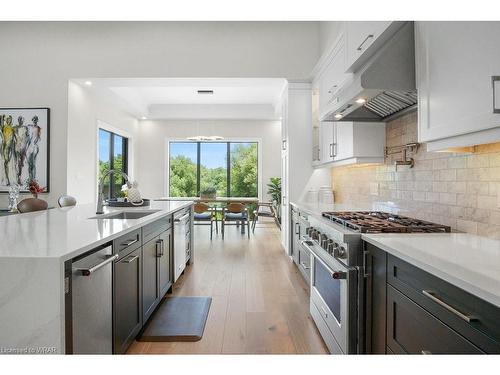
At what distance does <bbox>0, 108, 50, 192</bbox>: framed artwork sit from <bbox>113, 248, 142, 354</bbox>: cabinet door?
3.61 m

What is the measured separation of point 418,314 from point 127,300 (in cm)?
151

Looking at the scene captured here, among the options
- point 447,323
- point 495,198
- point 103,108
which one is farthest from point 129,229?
point 103,108

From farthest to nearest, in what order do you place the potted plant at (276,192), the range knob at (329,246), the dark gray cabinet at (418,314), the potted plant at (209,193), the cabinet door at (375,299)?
the potted plant at (276,192)
the potted plant at (209,193)
the range knob at (329,246)
the cabinet door at (375,299)
the dark gray cabinet at (418,314)

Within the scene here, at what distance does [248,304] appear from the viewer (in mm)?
2846

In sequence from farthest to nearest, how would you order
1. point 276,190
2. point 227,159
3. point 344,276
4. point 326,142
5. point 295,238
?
point 227,159
point 276,190
point 295,238
point 326,142
point 344,276

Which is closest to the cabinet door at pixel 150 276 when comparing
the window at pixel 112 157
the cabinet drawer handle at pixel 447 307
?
the cabinet drawer handle at pixel 447 307

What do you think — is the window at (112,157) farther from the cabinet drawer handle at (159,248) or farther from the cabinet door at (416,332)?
the cabinet door at (416,332)

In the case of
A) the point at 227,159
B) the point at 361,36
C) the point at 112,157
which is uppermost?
the point at 361,36

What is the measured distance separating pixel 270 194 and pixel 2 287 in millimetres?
7253

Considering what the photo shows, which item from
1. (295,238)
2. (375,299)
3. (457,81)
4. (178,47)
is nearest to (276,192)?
(295,238)

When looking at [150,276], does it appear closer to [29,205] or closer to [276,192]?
[29,205]

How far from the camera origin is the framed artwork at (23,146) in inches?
186

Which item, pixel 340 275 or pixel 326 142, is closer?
pixel 340 275

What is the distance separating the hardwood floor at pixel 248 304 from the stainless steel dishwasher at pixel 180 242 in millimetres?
180
